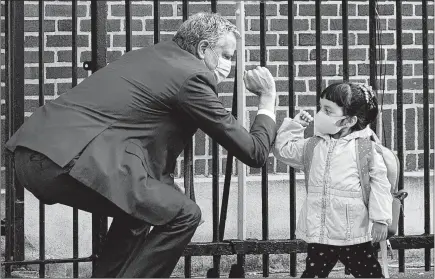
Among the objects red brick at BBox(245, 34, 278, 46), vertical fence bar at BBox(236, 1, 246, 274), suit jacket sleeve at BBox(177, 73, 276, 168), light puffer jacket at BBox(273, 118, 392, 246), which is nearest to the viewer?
suit jacket sleeve at BBox(177, 73, 276, 168)

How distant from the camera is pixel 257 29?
22.7ft

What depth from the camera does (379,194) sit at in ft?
16.1

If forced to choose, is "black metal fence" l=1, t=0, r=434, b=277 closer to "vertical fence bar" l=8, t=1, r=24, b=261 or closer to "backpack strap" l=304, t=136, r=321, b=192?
"vertical fence bar" l=8, t=1, r=24, b=261

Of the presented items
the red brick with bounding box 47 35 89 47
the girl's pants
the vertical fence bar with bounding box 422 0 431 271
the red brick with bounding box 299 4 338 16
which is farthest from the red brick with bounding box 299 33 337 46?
the girl's pants

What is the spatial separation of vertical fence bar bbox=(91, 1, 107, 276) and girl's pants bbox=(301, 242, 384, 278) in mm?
1185

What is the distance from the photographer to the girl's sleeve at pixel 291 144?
517 centimetres

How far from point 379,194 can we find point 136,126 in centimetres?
117

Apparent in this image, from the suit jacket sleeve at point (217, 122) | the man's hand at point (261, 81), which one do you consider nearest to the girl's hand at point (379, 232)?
the suit jacket sleeve at point (217, 122)

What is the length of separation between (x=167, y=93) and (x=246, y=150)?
1.50ft

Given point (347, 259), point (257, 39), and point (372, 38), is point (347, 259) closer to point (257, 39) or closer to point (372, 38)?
point (372, 38)

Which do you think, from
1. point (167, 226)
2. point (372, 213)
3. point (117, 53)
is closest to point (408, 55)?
point (117, 53)

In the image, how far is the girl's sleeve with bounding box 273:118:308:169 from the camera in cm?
517

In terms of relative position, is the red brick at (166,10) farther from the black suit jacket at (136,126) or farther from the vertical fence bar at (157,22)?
the black suit jacket at (136,126)

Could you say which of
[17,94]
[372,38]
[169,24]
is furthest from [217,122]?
[169,24]
